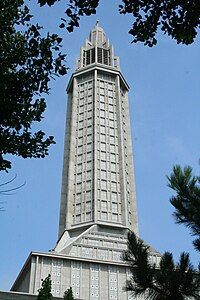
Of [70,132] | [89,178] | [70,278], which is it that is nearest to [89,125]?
[70,132]

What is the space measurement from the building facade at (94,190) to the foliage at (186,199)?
28166 mm

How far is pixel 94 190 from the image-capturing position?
53.7 meters

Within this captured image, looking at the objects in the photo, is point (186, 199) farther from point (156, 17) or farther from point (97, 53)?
point (97, 53)

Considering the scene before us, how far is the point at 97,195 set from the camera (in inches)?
2104

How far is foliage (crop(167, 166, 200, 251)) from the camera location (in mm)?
10953

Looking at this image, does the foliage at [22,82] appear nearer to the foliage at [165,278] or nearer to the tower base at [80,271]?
the foliage at [165,278]

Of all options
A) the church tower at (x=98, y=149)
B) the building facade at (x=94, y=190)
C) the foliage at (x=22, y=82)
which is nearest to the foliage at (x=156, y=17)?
the foliage at (x=22, y=82)

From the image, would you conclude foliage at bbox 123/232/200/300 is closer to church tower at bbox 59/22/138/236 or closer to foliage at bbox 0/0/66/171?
foliage at bbox 0/0/66/171

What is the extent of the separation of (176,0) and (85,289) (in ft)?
125

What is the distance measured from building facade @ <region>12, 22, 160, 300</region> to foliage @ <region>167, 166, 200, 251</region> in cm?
2817

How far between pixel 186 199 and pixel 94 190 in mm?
42716

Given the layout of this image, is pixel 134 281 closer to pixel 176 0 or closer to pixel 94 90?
pixel 176 0

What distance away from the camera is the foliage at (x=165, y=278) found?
10.2 meters

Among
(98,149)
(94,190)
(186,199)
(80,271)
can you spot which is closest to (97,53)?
(98,149)
